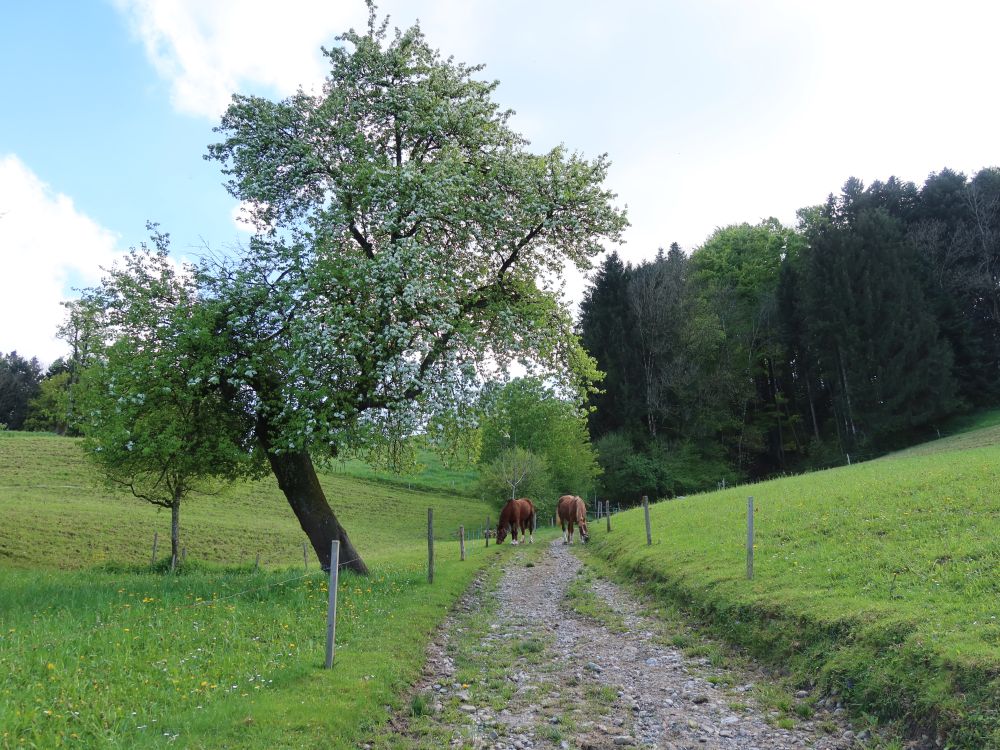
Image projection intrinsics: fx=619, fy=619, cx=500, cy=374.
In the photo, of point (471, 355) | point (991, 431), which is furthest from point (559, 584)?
point (991, 431)

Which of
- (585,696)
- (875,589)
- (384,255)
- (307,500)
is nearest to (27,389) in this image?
(307,500)

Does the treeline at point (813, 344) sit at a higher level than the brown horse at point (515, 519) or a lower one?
higher

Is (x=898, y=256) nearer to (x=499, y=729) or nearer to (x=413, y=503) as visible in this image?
(x=413, y=503)

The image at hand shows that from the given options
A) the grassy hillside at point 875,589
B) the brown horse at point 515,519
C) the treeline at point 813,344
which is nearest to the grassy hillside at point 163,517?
the brown horse at point 515,519

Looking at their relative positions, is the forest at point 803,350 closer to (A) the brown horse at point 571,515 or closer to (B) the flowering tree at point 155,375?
(A) the brown horse at point 571,515

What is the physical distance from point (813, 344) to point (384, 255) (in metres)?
50.9

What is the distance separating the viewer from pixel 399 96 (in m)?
16.7

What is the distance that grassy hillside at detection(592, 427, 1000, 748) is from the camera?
6.80 meters

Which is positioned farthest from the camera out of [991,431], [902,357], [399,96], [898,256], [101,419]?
[898,256]

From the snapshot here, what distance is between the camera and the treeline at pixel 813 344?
161 ft

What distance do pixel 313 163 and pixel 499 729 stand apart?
13635mm

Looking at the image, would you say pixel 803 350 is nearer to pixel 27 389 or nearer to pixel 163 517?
pixel 163 517

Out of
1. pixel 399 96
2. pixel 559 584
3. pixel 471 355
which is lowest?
pixel 559 584

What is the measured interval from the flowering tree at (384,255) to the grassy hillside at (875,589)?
7081 mm
